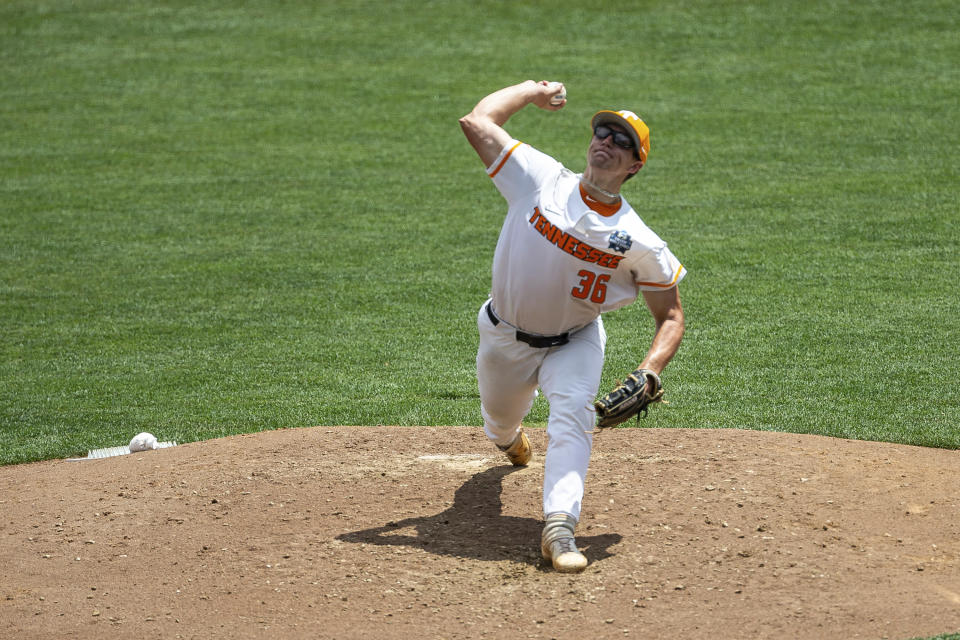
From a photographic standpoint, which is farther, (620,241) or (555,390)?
(555,390)

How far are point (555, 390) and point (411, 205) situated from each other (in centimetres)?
759

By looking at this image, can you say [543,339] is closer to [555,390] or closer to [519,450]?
[555,390]

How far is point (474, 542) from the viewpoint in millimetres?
4883

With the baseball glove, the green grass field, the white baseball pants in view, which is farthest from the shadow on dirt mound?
the green grass field

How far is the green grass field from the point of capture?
25.1 ft

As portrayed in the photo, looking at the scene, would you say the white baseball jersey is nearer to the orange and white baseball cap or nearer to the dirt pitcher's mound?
the orange and white baseball cap

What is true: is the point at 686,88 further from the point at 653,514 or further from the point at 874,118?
the point at 653,514

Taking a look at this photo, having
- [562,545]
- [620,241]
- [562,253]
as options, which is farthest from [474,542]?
[620,241]

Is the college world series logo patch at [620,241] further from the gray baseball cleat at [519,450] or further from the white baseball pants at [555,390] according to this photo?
the gray baseball cleat at [519,450]

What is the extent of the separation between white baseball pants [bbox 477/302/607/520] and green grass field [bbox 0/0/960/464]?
1.82 m

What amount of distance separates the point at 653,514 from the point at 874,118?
403 inches

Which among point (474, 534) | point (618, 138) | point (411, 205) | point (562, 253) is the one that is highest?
point (618, 138)

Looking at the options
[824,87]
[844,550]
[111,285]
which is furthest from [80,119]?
[844,550]

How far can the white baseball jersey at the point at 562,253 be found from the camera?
464 centimetres
